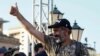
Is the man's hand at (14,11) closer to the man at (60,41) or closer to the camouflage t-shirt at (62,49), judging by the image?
the man at (60,41)

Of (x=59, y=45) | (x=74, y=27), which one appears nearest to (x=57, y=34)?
(x=59, y=45)

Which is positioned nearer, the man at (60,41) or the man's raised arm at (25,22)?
the man's raised arm at (25,22)

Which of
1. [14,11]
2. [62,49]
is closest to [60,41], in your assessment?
[62,49]

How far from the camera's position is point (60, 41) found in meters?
8.77

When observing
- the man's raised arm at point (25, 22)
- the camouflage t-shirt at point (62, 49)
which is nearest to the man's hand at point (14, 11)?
the man's raised arm at point (25, 22)

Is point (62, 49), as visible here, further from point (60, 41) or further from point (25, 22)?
point (25, 22)

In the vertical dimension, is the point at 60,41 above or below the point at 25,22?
below

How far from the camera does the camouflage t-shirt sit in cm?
880

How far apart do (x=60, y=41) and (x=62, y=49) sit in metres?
0.14

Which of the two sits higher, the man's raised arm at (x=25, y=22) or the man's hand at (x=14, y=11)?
the man's hand at (x=14, y=11)

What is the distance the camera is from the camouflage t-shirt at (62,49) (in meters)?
8.80

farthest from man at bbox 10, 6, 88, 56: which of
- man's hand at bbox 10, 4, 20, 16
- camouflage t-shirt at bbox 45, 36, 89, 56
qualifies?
man's hand at bbox 10, 4, 20, 16

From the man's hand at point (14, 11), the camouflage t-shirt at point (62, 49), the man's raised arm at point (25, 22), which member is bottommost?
the camouflage t-shirt at point (62, 49)

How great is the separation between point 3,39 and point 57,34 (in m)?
48.8
